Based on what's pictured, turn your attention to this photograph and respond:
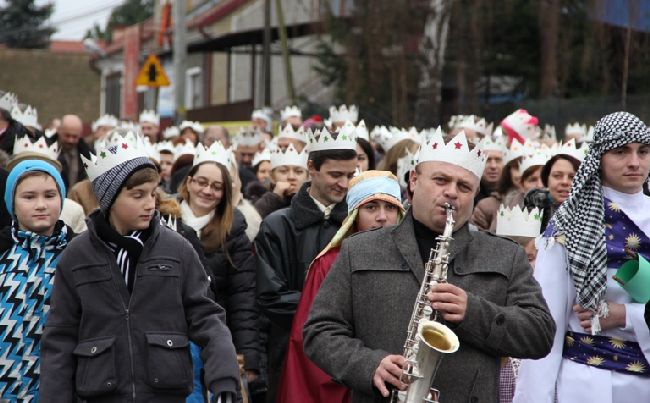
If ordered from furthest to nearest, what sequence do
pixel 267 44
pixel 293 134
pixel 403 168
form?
pixel 267 44 → pixel 293 134 → pixel 403 168

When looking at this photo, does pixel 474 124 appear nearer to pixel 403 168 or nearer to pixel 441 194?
pixel 403 168

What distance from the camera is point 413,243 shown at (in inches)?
192

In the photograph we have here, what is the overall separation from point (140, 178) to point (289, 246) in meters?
1.84

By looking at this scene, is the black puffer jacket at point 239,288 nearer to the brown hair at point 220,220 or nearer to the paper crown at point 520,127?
the brown hair at point 220,220

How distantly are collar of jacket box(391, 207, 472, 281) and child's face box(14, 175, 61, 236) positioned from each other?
2.14 meters

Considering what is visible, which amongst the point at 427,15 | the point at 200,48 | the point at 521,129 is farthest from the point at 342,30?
the point at 521,129

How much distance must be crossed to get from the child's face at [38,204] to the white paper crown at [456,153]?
7.21 feet

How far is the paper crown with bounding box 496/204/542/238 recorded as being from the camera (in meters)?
8.24

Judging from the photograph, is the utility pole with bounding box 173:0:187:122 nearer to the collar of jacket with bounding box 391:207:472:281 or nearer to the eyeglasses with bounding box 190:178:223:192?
the eyeglasses with bounding box 190:178:223:192

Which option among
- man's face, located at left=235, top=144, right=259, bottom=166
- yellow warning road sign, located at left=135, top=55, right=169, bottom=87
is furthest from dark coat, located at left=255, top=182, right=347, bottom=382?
yellow warning road sign, located at left=135, top=55, right=169, bottom=87

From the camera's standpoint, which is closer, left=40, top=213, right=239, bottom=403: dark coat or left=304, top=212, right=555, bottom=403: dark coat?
left=304, top=212, right=555, bottom=403: dark coat

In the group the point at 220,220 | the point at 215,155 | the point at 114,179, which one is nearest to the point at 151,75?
the point at 215,155

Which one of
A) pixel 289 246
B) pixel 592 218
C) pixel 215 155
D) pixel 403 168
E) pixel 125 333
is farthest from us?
pixel 403 168

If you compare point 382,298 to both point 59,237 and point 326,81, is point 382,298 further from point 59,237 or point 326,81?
point 326,81
